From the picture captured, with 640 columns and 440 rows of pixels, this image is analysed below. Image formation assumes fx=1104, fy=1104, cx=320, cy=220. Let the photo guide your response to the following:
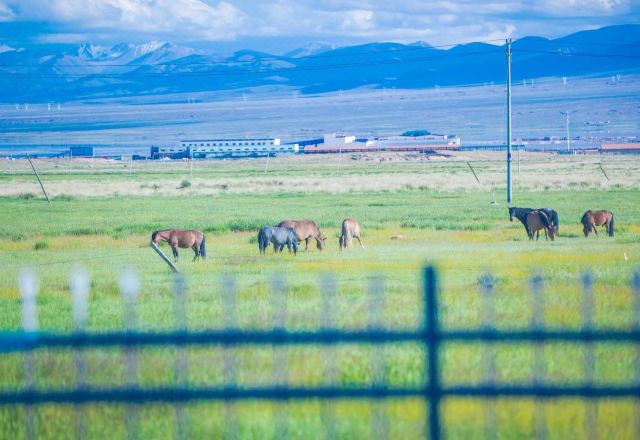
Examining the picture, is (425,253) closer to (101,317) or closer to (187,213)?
(101,317)

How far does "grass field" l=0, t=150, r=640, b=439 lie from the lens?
8023 mm

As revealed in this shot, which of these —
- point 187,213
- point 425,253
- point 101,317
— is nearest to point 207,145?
point 187,213

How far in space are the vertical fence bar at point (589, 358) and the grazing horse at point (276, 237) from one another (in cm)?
1578

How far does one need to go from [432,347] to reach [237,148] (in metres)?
164

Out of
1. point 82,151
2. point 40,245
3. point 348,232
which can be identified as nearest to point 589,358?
point 348,232

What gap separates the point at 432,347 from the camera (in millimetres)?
6621

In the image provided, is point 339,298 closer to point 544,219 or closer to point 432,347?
point 432,347

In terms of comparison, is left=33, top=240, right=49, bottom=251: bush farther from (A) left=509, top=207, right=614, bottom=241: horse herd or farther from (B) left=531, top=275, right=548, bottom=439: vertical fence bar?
(B) left=531, top=275, right=548, bottom=439: vertical fence bar

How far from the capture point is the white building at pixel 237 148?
15505cm

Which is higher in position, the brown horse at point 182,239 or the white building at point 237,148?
the white building at point 237,148

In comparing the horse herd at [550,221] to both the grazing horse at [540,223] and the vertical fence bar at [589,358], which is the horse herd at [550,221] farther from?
the vertical fence bar at [589,358]

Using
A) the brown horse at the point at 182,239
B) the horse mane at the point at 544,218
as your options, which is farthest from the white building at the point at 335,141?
the brown horse at the point at 182,239

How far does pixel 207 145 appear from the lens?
543 ft

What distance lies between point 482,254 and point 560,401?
47.0 feet
